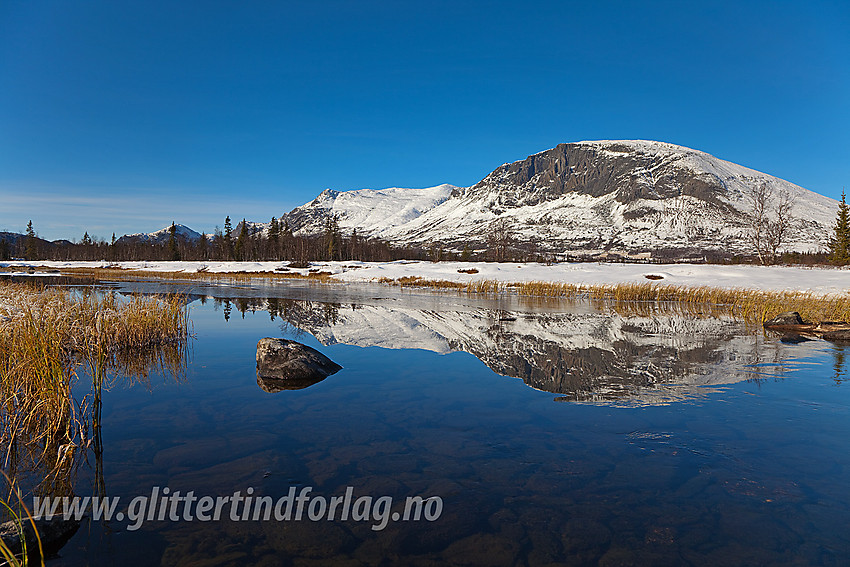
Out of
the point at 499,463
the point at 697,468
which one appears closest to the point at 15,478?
the point at 499,463

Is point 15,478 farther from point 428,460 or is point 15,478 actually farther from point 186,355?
point 186,355

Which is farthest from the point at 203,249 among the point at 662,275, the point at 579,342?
the point at 579,342

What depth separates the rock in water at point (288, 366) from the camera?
10.1 meters

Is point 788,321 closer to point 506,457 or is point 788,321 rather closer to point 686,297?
point 686,297

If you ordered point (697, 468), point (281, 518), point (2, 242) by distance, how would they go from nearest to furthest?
1. point (281, 518)
2. point (697, 468)
3. point (2, 242)

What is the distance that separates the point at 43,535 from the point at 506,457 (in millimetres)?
4809

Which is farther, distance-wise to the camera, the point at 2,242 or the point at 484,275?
the point at 2,242

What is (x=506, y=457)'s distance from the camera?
6.21 metres

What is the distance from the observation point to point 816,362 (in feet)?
41.0

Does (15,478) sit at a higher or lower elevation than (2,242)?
lower

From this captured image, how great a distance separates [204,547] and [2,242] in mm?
164311

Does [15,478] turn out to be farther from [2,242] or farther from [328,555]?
[2,242]

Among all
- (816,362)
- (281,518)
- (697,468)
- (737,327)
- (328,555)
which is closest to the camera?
(328,555)

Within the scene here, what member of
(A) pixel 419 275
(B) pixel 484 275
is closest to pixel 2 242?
(A) pixel 419 275
